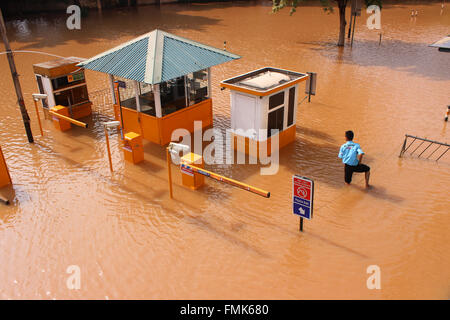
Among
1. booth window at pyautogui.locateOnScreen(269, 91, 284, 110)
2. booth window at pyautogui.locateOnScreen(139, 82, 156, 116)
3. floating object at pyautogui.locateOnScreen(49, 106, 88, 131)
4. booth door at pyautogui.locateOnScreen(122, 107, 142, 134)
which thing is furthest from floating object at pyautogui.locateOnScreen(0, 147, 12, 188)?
booth window at pyautogui.locateOnScreen(269, 91, 284, 110)

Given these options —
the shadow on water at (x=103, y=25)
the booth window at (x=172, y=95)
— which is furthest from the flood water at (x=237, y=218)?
Answer: the shadow on water at (x=103, y=25)

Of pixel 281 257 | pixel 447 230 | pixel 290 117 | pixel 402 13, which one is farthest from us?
pixel 402 13

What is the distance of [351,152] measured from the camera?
31.3ft

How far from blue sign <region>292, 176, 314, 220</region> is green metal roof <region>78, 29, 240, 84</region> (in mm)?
5141

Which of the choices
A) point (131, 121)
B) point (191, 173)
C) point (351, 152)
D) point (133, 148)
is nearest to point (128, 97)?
point (131, 121)

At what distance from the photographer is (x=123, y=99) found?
1369 centimetres

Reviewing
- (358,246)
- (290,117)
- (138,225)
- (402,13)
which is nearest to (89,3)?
(402,13)

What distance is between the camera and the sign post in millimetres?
7594

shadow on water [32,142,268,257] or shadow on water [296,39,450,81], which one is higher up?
shadow on water [296,39,450,81]

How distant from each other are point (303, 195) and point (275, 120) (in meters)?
4.32

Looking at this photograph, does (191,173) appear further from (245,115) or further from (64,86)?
(64,86)

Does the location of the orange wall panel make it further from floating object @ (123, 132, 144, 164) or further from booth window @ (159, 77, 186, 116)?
floating object @ (123, 132, 144, 164)
